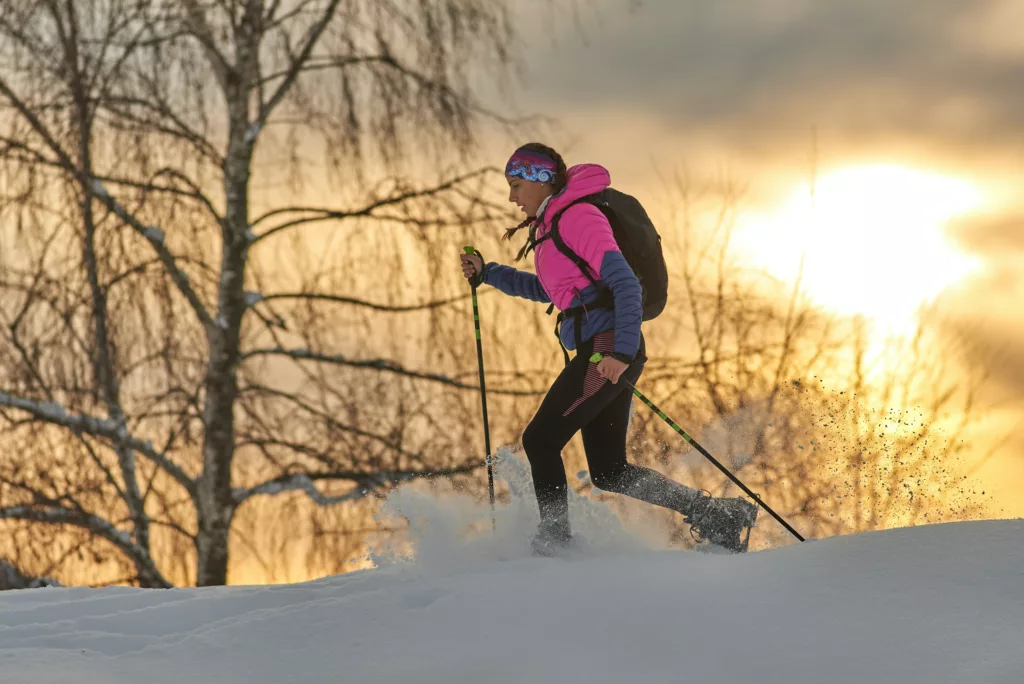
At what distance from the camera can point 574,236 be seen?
4.12 meters

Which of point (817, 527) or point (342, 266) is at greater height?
point (342, 266)

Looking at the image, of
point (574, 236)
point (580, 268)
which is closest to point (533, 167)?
point (574, 236)

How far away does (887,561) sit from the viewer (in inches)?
134

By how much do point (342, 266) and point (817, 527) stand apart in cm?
480

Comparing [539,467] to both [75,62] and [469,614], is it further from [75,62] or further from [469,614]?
[75,62]

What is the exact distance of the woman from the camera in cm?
406

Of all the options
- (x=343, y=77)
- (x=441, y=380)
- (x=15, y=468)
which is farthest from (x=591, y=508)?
(x=15, y=468)

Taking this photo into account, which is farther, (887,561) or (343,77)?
(343,77)

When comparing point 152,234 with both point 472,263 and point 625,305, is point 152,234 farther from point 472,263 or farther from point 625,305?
point 625,305

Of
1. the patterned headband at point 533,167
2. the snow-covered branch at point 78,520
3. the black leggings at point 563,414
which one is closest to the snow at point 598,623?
the black leggings at point 563,414

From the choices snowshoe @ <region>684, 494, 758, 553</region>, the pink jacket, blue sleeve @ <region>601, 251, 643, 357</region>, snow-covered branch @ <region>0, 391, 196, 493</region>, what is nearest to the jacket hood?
the pink jacket

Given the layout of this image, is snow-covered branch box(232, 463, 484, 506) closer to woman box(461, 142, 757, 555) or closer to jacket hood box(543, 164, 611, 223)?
woman box(461, 142, 757, 555)

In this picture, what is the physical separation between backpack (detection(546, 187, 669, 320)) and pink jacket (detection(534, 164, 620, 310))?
1.0 inches

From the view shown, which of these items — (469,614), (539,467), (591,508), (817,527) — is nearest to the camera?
(469,614)
